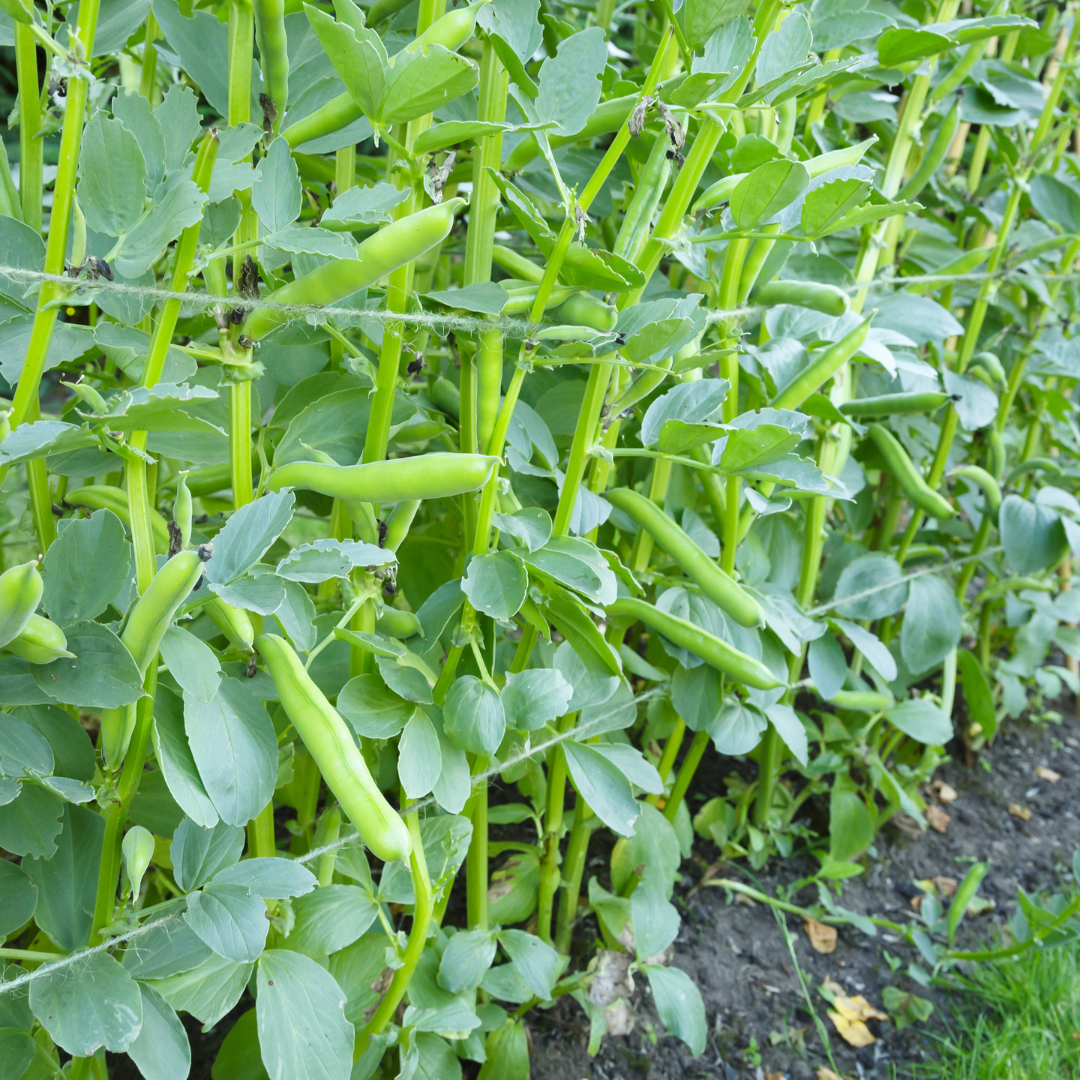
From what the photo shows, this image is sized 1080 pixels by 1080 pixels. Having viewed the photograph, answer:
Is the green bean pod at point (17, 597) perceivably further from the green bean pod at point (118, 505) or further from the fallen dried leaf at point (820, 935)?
the fallen dried leaf at point (820, 935)

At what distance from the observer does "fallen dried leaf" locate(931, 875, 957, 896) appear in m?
1.36

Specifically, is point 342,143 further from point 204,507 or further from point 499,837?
point 499,837

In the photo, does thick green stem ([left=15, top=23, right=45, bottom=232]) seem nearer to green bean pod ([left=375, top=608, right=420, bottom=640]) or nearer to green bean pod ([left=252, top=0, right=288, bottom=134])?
green bean pod ([left=252, top=0, right=288, bottom=134])

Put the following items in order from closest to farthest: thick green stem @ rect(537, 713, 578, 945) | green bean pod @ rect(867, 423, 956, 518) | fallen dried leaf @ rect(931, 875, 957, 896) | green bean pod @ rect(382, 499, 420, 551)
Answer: green bean pod @ rect(382, 499, 420, 551)
thick green stem @ rect(537, 713, 578, 945)
green bean pod @ rect(867, 423, 956, 518)
fallen dried leaf @ rect(931, 875, 957, 896)

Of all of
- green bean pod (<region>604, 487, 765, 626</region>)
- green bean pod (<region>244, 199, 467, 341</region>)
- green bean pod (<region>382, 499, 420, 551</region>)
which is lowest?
green bean pod (<region>604, 487, 765, 626</region>)

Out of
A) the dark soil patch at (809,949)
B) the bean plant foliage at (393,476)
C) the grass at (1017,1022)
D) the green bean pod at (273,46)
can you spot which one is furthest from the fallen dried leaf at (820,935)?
the green bean pod at (273,46)

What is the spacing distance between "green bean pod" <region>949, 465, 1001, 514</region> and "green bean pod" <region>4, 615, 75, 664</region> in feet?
3.88

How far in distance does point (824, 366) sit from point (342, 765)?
0.60m

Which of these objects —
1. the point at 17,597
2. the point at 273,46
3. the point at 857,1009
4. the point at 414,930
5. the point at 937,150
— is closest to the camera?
the point at 17,597

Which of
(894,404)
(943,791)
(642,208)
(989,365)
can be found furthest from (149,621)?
(943,791)

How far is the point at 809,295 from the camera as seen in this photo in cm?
83

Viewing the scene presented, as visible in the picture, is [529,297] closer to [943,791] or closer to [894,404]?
[894,404]

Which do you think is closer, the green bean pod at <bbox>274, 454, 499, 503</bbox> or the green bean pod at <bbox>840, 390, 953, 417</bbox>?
the green bean pod at <bbox>274, 454, 499, 503</bbox>

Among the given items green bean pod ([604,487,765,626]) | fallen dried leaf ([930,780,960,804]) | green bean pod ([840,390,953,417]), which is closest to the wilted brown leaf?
fallen dried leaf ([930,780,960,804])
